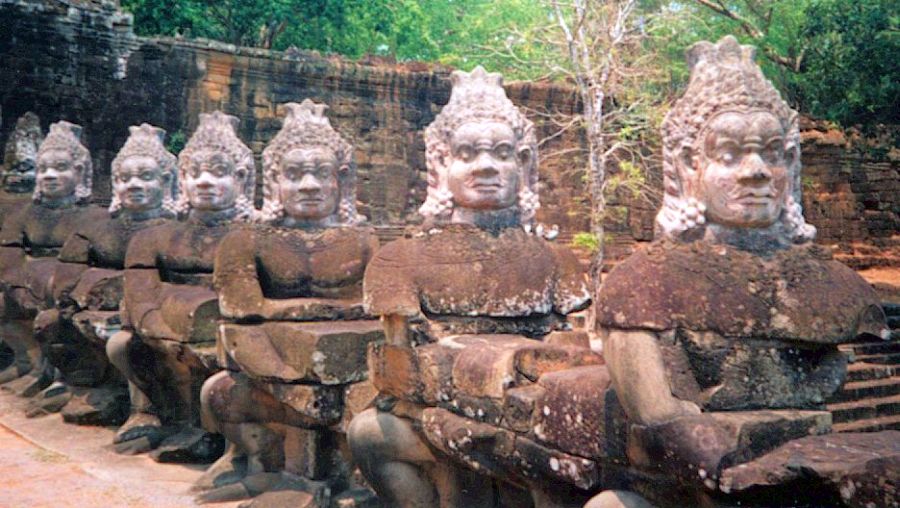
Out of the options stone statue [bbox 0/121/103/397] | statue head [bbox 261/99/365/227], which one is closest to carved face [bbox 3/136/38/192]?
stone statue [bbox 0/121/103/397]

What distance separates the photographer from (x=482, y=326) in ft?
14.7

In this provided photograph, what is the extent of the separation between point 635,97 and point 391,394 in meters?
9.98

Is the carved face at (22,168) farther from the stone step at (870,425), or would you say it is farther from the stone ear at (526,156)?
the stone step at (870,425)

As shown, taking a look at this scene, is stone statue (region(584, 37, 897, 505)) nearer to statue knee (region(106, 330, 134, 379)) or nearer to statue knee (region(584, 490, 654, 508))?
statue knee (region(584, 490, 654, 508))

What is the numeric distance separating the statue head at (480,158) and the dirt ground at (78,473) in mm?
2180

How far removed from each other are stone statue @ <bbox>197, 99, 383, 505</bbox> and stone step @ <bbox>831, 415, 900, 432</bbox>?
3.92m

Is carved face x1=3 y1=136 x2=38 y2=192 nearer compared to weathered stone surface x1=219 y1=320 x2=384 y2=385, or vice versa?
weathered stone surface x1=219 y1=320 x2=384 y2=385

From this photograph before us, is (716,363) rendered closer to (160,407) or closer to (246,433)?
(246,433)

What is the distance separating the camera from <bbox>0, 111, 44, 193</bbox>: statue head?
38.7 ft

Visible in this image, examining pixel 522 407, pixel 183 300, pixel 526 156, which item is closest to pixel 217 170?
pixel 183 300

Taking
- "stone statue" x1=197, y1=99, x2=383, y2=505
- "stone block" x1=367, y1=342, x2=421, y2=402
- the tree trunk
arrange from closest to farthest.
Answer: "stone block" x1=367, y1=342, x2=421, y2=402
"stone statue" x1=197, y1=99, x2=383, y2=505
the tree trunk

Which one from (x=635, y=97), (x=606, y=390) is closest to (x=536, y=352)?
(x=606, y=390)

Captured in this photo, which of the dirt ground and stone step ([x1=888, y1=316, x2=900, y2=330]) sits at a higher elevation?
stone step ([x1=888, y1=316, x2=900, y2=330])

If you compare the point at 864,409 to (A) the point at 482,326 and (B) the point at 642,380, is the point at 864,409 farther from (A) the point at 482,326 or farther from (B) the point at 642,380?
(B) the point at 642,380
